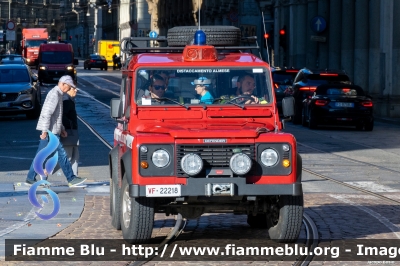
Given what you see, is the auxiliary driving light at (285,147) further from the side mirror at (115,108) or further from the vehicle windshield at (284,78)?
the vehicle windshield at (284,78)

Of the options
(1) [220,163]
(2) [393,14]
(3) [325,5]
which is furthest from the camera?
(3) [325,5]

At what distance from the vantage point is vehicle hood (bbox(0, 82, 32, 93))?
110ft

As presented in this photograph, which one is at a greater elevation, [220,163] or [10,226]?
[220,163]

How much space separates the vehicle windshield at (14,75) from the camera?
34812 millimetres

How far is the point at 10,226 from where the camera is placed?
12211mm

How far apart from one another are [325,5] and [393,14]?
570 inches

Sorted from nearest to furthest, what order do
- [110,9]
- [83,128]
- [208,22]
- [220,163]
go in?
[220,163] < [83,128] < [208,22] < [110,9]

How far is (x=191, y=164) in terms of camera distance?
33.4 feet

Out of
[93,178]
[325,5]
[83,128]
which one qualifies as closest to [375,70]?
[325,5]

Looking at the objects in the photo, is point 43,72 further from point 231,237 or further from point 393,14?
point 231,237

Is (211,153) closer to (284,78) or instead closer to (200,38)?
(200,38)

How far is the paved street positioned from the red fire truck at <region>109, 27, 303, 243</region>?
64 cm

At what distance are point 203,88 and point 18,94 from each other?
2240 centimetres

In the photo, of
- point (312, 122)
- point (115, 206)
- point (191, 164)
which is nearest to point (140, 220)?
point (191, 164)
